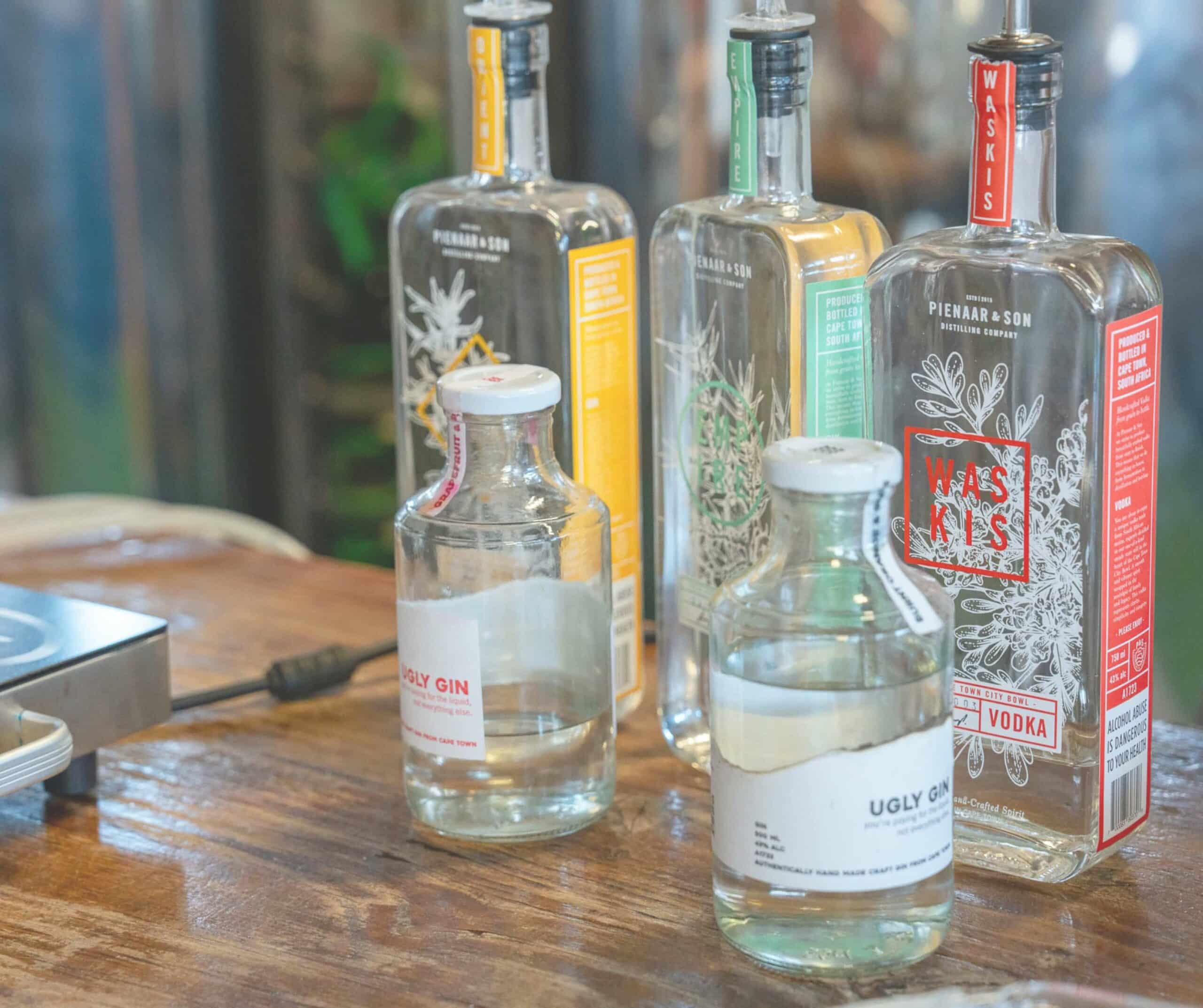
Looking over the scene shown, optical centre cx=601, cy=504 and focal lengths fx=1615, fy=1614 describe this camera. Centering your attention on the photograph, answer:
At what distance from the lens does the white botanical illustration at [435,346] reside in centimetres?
75

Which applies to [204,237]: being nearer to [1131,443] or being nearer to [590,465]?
[590,465]

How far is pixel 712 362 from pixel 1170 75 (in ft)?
3.06

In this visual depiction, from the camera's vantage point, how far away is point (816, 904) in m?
0.53

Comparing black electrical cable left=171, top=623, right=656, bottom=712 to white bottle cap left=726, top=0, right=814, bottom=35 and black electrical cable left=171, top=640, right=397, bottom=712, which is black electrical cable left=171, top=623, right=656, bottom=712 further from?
white bottle cap left=726, top=0, right=814, bottom=35

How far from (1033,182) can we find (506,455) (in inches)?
8.8

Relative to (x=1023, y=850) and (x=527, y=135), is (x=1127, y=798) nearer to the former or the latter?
(x=1023, y=850)

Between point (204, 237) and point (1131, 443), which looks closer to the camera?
point (1131, 443)

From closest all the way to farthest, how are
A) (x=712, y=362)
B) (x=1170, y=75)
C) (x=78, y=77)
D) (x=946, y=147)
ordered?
(x=712, y=362) → (x=1170, y=75) → (x=946, y=147) → (x=78, y=77)

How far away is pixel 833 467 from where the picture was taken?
50 centimetres

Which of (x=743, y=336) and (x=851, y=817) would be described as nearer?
(x=851, y=817)

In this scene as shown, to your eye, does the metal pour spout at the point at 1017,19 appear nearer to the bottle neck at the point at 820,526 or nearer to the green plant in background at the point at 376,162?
the bottle neck at the point at 820,526

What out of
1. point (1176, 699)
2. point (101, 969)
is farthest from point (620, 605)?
point (1176, 699)

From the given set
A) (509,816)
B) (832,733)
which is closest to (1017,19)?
(832,733)

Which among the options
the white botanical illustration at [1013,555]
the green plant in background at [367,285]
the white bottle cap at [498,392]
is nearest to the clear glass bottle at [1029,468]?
the white botanical illustration at [1013,555]
